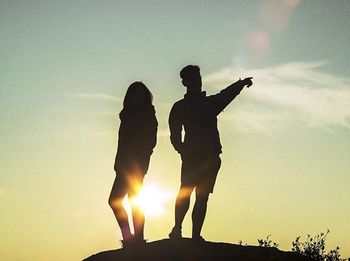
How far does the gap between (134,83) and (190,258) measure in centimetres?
380

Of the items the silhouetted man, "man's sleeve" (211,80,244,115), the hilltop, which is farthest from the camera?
"man's sleeve" (211,80,244,115)

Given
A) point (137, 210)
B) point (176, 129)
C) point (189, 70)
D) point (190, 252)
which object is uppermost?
point (189, 70)

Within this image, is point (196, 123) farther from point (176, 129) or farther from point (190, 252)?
point (190, 252)

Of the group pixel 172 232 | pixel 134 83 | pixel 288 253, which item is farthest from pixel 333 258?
pixel 134 83

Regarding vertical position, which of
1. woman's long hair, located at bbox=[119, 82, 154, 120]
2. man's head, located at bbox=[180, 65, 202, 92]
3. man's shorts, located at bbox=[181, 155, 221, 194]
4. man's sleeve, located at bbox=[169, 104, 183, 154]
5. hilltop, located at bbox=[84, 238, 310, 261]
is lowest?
hilltop, located at bbox=[84, 238, 310, 261]

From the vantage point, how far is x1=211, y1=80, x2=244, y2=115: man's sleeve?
14.7 meters

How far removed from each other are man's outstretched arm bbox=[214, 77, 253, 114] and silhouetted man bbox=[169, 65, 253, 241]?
0.02 meters

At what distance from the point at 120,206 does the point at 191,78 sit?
10.0 feet

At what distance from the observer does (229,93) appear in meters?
14.8

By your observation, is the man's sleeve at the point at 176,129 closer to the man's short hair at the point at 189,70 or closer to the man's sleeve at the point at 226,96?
the man's short hair at the point at 189,70

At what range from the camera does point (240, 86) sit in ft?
48.8

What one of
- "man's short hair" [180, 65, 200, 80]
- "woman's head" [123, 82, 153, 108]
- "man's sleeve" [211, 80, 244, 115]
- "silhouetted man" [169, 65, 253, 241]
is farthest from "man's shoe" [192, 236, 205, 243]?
"man's short hair" [180, 65, 200, 80]

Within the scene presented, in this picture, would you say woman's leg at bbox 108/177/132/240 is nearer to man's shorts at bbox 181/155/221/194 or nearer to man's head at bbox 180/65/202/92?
man's shorts at bbox 181/155/221/194

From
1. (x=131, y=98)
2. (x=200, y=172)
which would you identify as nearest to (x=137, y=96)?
(x=131, y=98)
